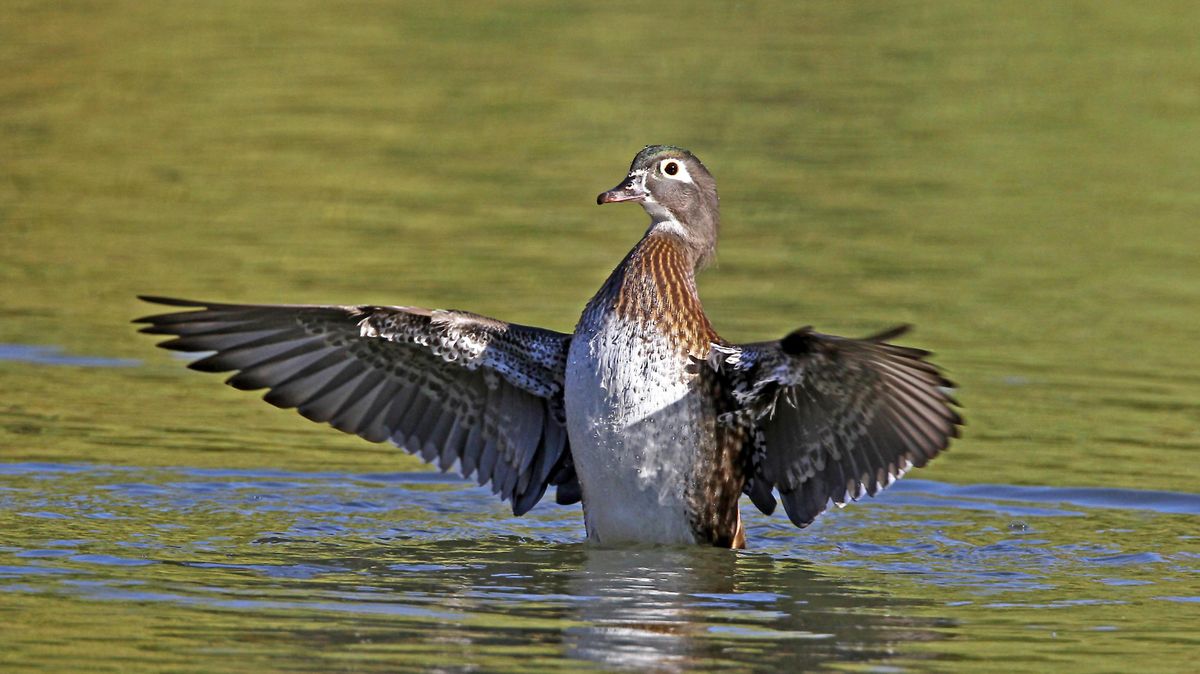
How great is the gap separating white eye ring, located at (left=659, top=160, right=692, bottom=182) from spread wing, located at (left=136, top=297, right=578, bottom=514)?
1.02 metres

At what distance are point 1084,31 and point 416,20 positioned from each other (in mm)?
8822

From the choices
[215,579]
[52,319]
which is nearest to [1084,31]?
[52,319]

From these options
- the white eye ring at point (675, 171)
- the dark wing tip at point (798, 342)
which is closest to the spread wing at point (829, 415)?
the dark wing tip at point (798, 342)

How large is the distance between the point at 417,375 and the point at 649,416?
1.35 metres

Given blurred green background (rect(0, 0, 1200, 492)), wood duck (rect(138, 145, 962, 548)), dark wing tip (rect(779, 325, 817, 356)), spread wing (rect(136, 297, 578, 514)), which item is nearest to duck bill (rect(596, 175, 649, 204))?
wood duck (rect(138, 145, 962, 548))

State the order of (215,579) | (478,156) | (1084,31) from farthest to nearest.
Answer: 1. (1084,31)
2. (478,156)
3. (215,579)

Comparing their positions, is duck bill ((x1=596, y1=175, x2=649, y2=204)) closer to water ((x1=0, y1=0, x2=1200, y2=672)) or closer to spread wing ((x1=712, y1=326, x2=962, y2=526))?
spread wing ((x1=712, y1=326, x2=962, y2=526))

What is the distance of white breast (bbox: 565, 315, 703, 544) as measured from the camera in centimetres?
909

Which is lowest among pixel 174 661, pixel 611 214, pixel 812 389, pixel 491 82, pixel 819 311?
pixel 174 661

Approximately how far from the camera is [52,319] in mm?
13727

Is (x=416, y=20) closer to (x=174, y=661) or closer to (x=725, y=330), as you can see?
(x=725, y=330)

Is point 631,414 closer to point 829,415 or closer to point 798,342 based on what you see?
point 829,415

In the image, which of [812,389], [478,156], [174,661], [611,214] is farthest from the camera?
[478,156]

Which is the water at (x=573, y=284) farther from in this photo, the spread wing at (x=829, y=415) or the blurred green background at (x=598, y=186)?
the spread wing at (x=829, y=415)
